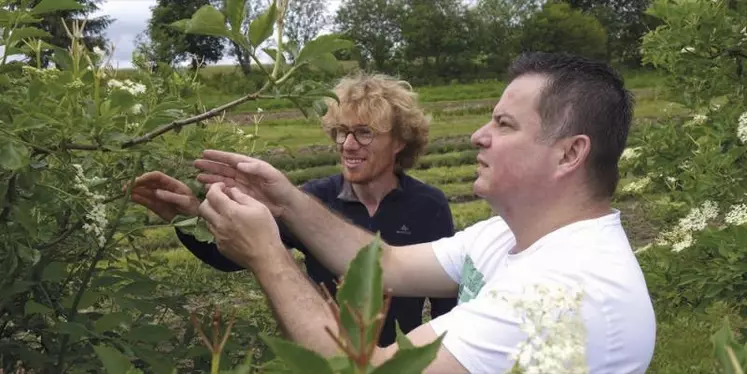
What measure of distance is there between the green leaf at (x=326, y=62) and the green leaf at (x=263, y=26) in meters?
0.11

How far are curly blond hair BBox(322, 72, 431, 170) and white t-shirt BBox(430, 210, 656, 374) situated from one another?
1721mm

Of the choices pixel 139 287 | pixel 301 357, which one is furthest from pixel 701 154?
pixel 301 357

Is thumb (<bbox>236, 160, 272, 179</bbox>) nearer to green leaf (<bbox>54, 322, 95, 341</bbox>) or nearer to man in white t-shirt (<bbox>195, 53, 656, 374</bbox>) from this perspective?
man in white t-shirt (<bbox>195, 53, 656, 374</bbox>)

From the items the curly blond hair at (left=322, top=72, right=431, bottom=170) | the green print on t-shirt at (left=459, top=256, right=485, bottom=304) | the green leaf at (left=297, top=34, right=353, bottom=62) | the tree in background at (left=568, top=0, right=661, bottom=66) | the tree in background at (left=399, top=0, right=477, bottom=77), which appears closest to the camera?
the green leaf at (left=297, top=34, right=353, bottom=62)

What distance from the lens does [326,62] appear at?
1442 mm

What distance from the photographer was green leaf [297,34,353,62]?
1.38 m

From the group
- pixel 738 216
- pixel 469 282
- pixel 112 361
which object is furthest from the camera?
pixel 738 216

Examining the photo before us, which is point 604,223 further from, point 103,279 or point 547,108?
point 103,279

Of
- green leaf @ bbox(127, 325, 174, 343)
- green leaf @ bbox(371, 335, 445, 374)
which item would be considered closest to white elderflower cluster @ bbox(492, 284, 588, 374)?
green leaf @ bbox(371, 335, 445, 374)

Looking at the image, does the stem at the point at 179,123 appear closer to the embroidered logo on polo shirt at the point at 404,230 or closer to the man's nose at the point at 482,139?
the man's nose at the point at 482,139

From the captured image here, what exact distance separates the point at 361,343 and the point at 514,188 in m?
1.03

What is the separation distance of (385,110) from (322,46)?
1.81 m

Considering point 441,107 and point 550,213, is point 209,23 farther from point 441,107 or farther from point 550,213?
point 441,107

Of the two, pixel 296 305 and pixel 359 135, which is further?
pixel 359 135
